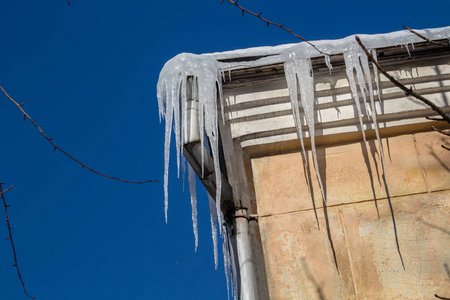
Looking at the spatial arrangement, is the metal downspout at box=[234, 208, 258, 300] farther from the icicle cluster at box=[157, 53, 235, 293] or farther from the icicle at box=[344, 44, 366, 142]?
the icicle at box=[344, 44, 366, 142]

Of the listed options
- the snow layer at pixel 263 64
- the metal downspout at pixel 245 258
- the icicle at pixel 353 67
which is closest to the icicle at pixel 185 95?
the snow layer at pixel 263 64

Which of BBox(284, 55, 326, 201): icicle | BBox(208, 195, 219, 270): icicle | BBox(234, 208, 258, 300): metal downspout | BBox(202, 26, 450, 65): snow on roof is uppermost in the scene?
BBox(202, 26, 450, 65): snow on roof

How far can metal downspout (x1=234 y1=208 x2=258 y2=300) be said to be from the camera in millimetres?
3928

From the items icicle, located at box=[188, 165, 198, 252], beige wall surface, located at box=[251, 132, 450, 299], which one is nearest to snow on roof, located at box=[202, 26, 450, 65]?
beige wall surface, located at box=[251, 132, 450, 299]

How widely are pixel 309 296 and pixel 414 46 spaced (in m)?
1.79

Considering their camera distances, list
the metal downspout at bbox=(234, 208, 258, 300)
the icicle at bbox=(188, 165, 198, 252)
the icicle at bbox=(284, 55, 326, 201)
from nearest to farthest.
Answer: the metal downspout at bbox=(234, 208, 258, 300), the icicle at bbox=(284, 55, 326, 201), the icicle at bbox=(188, 165, 198, 252)

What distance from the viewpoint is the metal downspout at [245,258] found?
155 inches

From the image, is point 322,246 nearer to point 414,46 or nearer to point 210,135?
point 210,135

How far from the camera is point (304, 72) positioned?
436 cm

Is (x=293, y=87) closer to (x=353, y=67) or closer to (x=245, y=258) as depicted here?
(x=353, y=67)

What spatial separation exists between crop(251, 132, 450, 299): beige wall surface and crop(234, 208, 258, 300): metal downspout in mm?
108

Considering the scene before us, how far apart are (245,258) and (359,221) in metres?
0.77

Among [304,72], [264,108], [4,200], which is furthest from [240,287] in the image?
[4,200]

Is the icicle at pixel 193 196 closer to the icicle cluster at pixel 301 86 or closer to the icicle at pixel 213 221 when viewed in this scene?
the icicle at pixel 213 221
